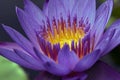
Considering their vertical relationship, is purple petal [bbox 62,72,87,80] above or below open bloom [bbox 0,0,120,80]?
below

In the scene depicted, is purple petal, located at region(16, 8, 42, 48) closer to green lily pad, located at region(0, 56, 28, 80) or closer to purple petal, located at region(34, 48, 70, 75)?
purple petal, located at region(34, 48, 70, 75)

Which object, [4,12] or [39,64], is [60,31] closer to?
[39,64]

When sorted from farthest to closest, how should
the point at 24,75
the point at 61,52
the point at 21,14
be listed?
1. the point at 24,75
2. the point at 21,14
3. the point at 61,52

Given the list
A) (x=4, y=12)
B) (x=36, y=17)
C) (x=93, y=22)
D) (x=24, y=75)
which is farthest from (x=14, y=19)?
(x=93, y=22)

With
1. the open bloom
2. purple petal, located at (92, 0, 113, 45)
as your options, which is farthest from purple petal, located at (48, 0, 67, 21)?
purple petal, located at (92, 0, 113, 45)

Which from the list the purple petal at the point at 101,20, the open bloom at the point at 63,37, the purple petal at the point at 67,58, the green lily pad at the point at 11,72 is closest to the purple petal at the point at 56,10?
the open bloom at the point at 63,37

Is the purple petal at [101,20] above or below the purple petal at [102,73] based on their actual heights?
above

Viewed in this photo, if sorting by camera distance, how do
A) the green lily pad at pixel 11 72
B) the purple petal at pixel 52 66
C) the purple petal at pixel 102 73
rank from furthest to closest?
1. the green lily pad at pixel 11 72
2. the purple petal at pixel 102 73
3. the purple petal at pixel 52 66

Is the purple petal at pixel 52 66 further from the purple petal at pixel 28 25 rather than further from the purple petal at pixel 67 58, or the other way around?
the purple petal at pixel 28 25
